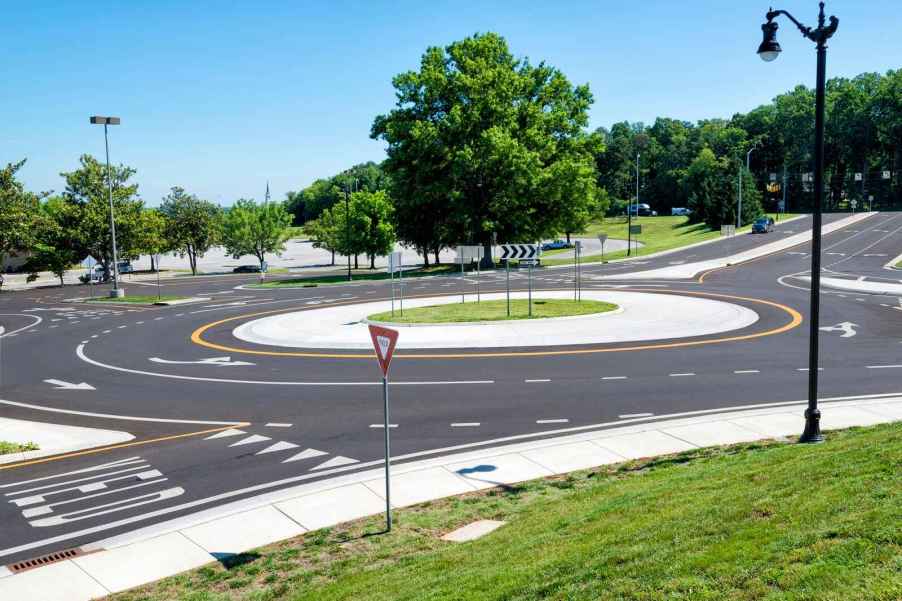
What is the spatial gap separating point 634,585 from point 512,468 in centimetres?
623

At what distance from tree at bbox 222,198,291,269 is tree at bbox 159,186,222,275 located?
4.33 meters

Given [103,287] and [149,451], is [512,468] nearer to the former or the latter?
[149,451]

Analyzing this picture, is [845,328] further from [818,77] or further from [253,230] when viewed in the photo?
[253,230]

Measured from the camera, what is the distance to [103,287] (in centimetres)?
6172

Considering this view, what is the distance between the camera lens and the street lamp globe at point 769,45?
11711 millimetres

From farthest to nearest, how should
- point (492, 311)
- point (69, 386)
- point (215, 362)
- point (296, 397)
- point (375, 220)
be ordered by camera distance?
point (375, 220)
point (492, 311)
point (215, 362)
point (69, 386)
point (296, 397)

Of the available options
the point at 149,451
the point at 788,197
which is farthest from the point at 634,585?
the point at 788,197

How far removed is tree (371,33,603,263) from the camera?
59781mm

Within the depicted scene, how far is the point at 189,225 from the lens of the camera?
8269cm

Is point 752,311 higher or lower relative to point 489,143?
lower

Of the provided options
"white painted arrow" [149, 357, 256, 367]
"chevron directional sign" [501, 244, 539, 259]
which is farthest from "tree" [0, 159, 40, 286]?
"chevron directional sign" [501, 244, 539, 259]

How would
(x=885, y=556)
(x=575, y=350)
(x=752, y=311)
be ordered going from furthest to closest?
(x=752, y=311) → (x=575, y=350) → (x=885, y=556)

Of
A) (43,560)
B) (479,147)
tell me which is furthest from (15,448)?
(479,147)

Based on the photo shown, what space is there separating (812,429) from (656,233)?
94.2 m
